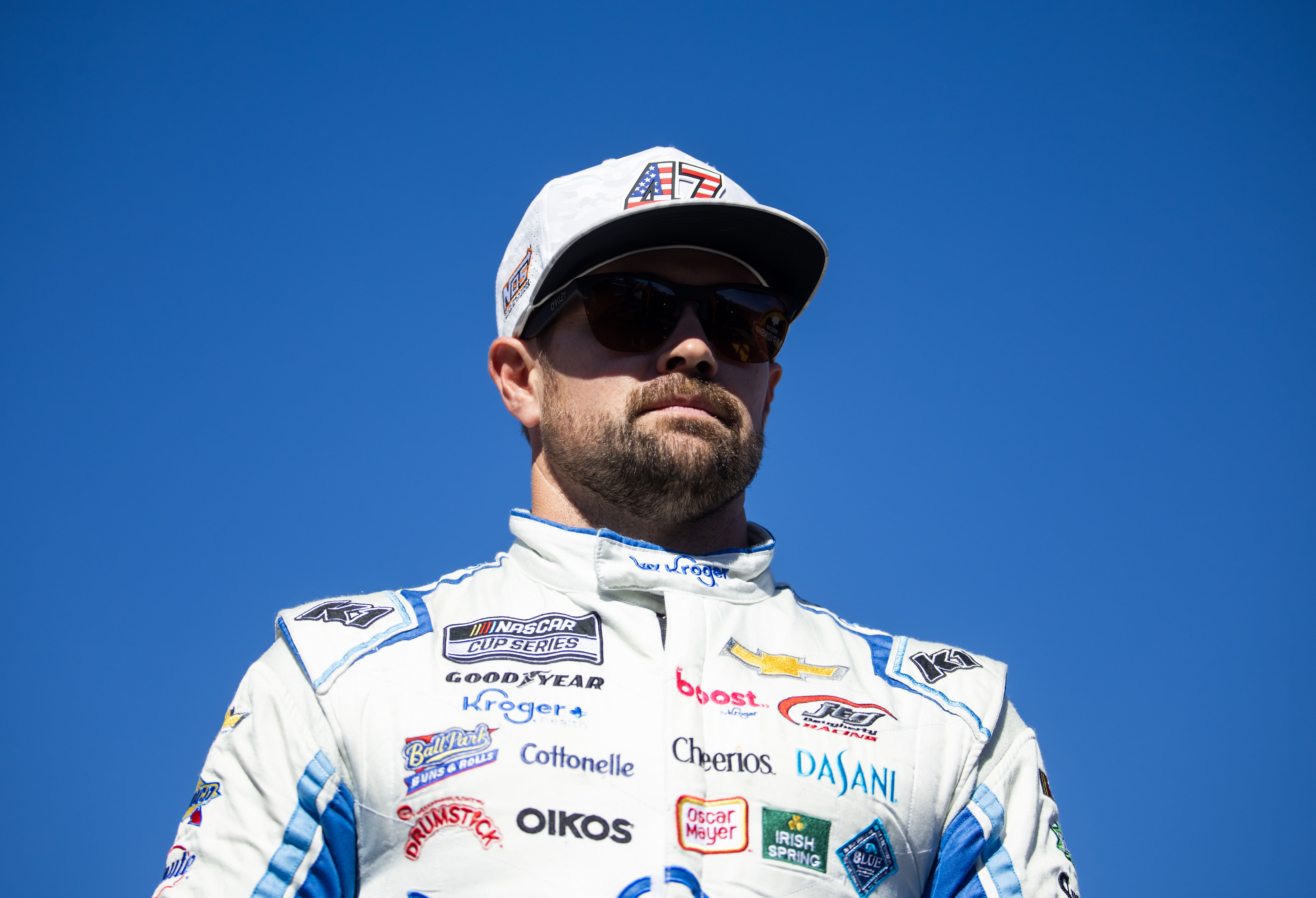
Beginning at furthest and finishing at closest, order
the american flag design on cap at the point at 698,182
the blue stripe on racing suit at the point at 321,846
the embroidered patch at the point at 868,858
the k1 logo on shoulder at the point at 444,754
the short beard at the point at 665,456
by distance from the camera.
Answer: the american flag design on cap at the point at 698,182 < the short beard at the point at 665,456 < the embroidered patch at the point at 868,858 < the k1 logo on shoulder at the point at 444,754 < the blue stripe on racing suit at the point at 321,846

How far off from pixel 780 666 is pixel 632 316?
1.56 metres

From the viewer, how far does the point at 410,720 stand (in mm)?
3119

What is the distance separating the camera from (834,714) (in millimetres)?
3414

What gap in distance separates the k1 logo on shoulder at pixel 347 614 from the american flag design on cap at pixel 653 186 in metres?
1.97

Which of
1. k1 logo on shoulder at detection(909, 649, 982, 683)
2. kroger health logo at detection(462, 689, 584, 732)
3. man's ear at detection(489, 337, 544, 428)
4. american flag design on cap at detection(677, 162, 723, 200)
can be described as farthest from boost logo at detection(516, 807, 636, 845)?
american flag design on cap at detection(677, 162, 723, 200)

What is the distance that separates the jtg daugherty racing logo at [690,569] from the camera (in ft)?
12.2

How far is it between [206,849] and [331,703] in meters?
0.56

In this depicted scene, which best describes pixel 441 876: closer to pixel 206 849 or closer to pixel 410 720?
pixel 410 720

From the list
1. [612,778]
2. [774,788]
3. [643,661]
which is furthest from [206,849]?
[774,788]

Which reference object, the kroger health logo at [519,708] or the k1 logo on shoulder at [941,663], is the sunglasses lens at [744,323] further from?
the kroger health logo at [519,708]

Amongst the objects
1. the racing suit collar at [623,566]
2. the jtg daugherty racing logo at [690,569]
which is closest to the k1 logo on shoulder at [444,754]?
the racing suit collar at [623,566]

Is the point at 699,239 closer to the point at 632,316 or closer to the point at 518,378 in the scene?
the point at 632,316

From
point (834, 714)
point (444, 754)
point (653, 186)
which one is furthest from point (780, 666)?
point (653, 186)

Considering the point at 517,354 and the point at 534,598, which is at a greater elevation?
the point at 517,354
